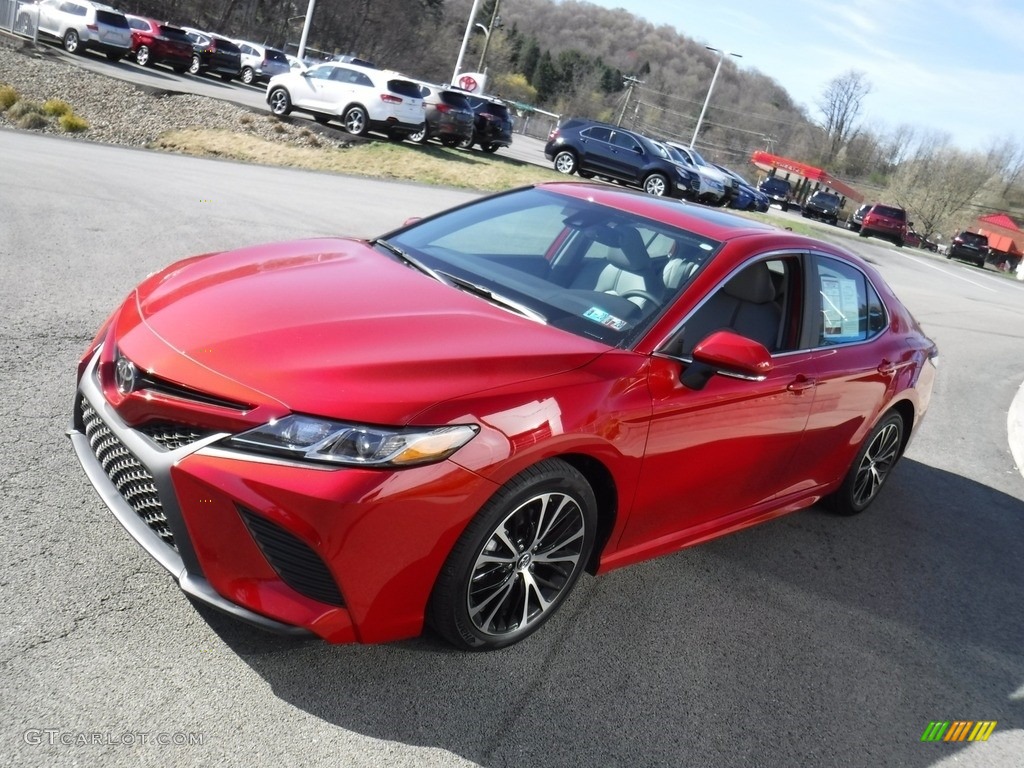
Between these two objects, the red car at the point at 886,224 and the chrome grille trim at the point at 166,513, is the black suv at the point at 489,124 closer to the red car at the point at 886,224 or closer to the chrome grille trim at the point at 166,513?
the red car at the point at 886,224

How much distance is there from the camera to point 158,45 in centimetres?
3584

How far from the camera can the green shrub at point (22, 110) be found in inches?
837

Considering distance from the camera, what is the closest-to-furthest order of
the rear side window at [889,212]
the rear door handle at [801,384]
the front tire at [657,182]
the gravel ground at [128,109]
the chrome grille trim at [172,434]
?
the chrome grille trim at [172,434]
the rear door handle at [801,384]
the gravel ground at [128,109]
the front tire at [657,182]
the rear side window at [889,212]

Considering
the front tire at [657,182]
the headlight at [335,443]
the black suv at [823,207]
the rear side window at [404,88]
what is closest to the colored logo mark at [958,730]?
the headlight at [335,443]

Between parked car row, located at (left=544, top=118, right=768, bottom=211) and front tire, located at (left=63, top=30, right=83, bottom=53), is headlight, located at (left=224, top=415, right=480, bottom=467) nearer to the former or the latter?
parked car row, located at (left=544, top=118, right=768, bottom=211)

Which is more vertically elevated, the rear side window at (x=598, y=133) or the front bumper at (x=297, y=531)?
the rear side window at (x=598, y=133)

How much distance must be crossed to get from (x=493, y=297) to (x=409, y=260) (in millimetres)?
585

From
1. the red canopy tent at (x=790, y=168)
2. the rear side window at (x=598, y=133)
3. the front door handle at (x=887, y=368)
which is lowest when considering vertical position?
the front door handle at (x=887, y=368)

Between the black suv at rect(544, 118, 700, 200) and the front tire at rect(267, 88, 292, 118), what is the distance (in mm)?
Result: 8016

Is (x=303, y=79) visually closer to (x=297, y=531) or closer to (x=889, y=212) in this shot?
(x=297, y=531)

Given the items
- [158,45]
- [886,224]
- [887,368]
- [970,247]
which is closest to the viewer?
[887,368]

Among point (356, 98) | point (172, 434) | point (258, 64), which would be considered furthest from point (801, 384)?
point (258, 64)

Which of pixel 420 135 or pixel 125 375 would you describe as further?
pixel 420 135

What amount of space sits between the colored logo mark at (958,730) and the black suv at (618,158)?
24.8 metres
